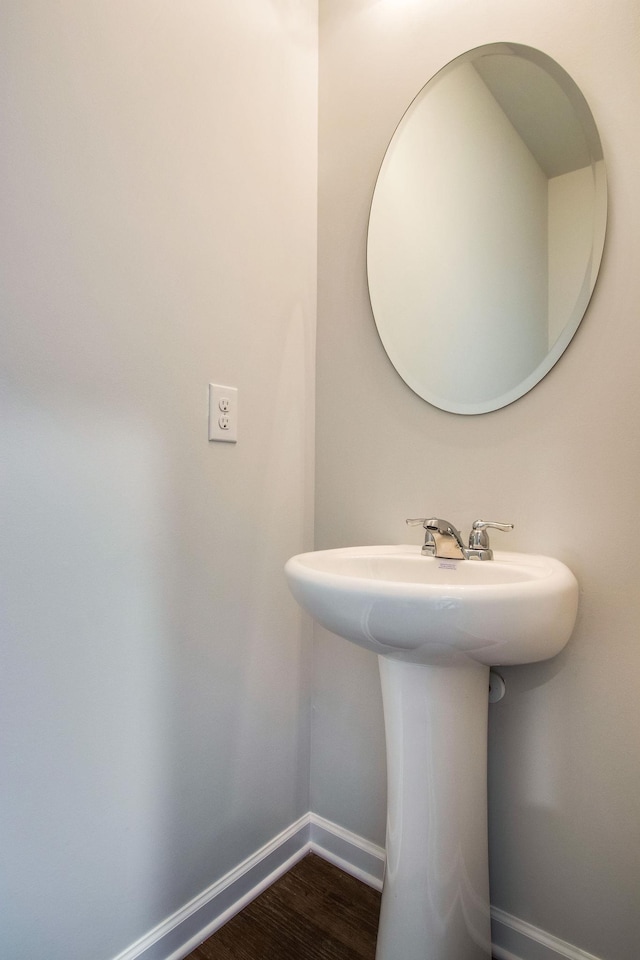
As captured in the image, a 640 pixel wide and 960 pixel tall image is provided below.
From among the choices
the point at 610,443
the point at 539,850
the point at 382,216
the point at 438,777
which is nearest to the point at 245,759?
the point at 438,777

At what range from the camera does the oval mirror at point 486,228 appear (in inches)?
37.2

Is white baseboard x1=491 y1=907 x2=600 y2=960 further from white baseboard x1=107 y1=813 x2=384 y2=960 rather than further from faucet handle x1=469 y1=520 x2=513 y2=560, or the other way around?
faucet handle x1=469 y1=520 x2=513 y2=560

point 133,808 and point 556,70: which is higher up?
point 556,70

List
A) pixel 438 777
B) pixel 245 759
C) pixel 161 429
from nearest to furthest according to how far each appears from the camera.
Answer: pixel 438 777
pixel 161 429
pixel 245 759

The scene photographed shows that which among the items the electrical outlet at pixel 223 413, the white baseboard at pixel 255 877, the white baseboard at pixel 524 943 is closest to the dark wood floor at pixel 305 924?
the white baseboard at pixel 255 877

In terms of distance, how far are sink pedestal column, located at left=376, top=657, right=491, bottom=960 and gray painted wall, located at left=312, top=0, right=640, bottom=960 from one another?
155 mm

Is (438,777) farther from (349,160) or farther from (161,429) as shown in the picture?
(349,160)

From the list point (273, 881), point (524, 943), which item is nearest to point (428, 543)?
point (524, 943)

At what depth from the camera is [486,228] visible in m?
1.07

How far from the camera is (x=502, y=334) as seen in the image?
1037 millimetres

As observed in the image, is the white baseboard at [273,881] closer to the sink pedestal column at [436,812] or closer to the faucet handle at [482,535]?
the sink pedestal column at [436,812]

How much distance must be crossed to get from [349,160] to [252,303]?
1.58 ft

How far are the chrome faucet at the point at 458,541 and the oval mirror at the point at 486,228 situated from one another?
25 cm

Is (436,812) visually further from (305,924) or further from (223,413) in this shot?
(223,413)
